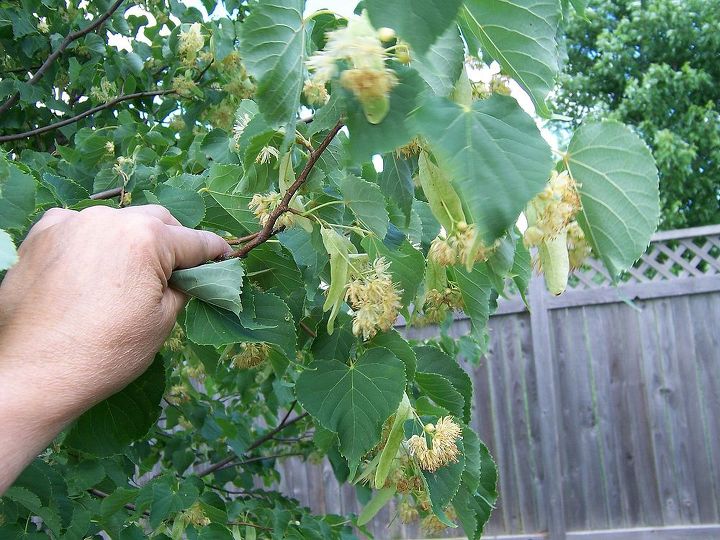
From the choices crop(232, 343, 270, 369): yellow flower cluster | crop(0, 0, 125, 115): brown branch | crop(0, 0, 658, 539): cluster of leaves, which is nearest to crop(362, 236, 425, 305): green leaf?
crop(0, 0, 658, 539): cluster of leaves

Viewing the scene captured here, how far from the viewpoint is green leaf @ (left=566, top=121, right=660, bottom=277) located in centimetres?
79

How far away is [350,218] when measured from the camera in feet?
4.08

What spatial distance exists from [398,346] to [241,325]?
0.86 ft

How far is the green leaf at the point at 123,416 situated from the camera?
1.19 m

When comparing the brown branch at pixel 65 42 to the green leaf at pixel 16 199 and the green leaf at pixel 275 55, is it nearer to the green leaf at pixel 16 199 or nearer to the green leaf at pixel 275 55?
the green leaf at pixel 16 199

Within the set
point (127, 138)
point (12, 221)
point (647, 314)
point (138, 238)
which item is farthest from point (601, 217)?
point (647, 314)

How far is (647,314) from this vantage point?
4.71 m

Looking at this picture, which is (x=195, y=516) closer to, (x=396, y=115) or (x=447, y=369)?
(x=447, y=369)

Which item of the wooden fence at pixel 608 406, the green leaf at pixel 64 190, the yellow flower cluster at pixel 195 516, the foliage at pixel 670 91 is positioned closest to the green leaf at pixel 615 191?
the green leaf at pixel 64 190

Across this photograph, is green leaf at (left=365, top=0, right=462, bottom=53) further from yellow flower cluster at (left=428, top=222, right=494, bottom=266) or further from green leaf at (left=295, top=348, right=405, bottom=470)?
green leaf at (left=295, top=348, right=405, bottom=470)

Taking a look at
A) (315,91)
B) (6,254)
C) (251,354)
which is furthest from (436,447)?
(6,254)

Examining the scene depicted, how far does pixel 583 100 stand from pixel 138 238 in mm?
10405

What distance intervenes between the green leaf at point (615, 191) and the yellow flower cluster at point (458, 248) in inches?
4.7

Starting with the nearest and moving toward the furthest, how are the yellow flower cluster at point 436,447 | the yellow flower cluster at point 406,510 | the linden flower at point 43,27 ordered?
the yellow flower cluster at point 436,447 < the yellow flower cluster at point 406,510 < the linden flower at point 43,27
